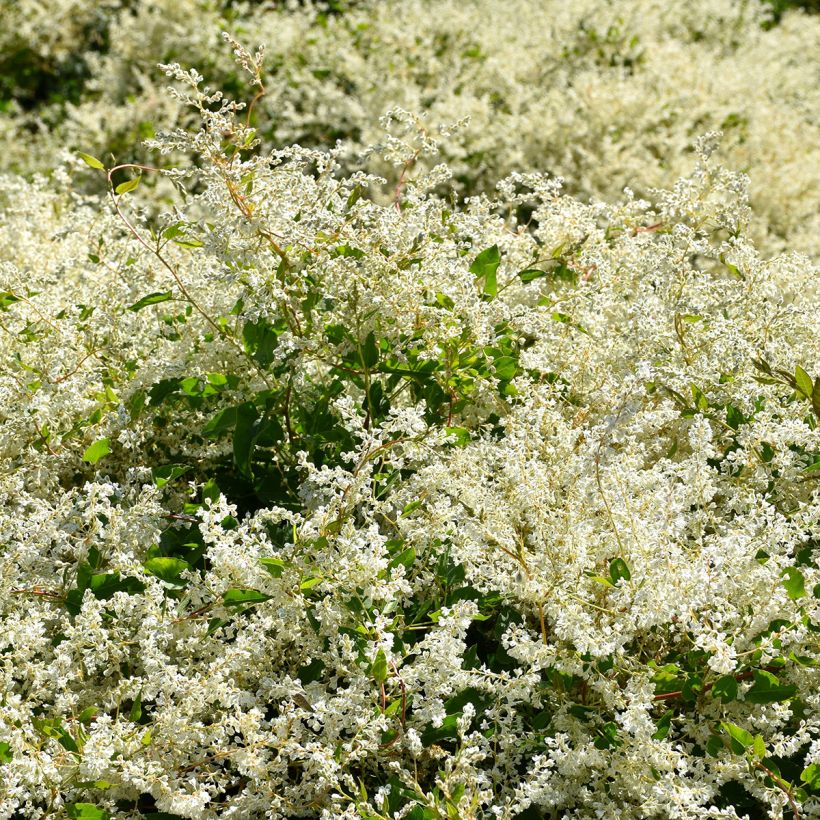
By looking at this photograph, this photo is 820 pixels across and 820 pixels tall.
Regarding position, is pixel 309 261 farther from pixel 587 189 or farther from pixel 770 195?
pixel 770 195

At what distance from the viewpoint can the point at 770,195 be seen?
612 cm

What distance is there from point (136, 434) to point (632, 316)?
5.02 ft

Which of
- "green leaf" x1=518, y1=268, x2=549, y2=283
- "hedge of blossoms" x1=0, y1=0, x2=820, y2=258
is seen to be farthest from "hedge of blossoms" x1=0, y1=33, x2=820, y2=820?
"hedge of blossoms" x1=0, y1=0, x2=820, y2=258

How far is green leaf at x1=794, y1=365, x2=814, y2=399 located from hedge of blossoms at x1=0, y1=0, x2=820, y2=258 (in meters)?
3.27

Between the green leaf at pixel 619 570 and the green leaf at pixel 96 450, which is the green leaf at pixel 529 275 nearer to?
the green leaf at pixel 619 570

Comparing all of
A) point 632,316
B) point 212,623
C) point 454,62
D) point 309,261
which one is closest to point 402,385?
point 309,261

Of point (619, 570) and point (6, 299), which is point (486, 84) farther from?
point (619, 570)

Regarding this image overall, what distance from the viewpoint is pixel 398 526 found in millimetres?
2488

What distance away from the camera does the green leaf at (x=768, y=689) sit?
2088 millimetres

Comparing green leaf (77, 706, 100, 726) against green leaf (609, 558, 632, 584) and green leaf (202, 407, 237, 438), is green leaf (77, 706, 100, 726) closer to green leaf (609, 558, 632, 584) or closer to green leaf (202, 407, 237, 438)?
green leaf (202, 407, 237, 438)

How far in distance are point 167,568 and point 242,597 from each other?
29 cm

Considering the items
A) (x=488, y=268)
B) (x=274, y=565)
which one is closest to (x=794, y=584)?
(x=274, y=565)

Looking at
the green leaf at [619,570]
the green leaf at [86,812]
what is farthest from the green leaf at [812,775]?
the green leaf at [86,812]

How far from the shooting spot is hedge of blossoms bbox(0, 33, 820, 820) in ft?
6.89
